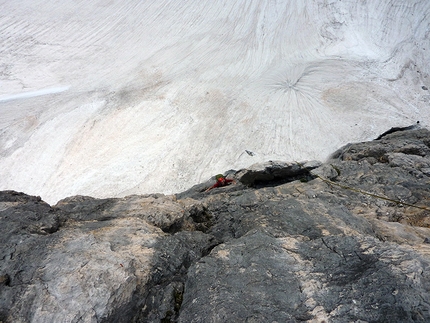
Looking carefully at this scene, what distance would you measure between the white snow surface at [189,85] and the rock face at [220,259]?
143 inches

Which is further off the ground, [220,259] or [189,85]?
[189,85]

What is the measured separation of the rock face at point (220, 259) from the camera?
9.51 feet

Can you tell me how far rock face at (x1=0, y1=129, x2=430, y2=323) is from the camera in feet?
9.51

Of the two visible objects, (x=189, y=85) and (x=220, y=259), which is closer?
(x=220, y=259)

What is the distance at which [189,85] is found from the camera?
10711 millimetres

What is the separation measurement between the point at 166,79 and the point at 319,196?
7313mm

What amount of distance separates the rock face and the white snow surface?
3.64 meters

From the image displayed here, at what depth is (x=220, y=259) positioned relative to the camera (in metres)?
3.66

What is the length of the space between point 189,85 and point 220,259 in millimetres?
8084

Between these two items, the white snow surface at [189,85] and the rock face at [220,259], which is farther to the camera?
the white snow surface at [189,85]

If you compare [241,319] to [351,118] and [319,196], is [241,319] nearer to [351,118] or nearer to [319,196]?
[319,196]

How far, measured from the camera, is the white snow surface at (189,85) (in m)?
8.91

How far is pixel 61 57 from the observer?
1125 cm

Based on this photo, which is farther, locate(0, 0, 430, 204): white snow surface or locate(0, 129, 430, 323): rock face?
locate(0, 0, 430, 204): white snow surface
